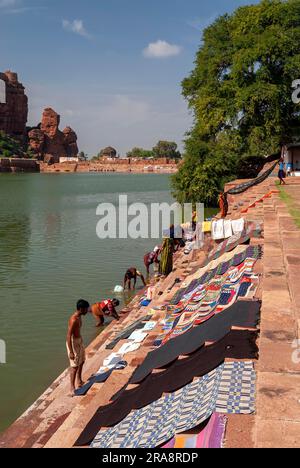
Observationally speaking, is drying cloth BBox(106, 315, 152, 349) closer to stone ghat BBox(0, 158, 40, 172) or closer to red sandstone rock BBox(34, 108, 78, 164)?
stone ghat BBox(0, 158, 40, 172)

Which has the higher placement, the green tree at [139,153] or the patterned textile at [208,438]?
the green tree at [139,153]

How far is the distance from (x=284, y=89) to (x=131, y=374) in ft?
80.7

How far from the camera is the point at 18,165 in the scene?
4739 inches

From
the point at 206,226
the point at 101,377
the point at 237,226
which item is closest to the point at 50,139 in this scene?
the point at 206,226

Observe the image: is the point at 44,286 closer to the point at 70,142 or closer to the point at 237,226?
the point at 237,226

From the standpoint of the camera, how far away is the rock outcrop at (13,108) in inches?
5448

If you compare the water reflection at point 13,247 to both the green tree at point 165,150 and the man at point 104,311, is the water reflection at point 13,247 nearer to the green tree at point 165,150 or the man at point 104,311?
the man at point 104,311

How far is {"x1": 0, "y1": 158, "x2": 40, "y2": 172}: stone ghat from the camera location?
11396cm

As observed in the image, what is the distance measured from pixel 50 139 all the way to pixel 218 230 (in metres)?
139

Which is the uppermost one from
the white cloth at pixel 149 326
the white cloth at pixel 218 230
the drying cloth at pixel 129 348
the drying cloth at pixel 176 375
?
the white cloth at pixel 218 230

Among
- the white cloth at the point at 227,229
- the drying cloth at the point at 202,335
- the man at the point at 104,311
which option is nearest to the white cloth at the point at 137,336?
the drying cloth at the point at 202,335

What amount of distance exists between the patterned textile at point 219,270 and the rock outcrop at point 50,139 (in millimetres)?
134993

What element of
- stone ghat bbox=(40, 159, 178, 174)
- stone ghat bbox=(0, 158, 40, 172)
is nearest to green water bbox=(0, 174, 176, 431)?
stone ghat bbox=(0, 158, 40, 172)

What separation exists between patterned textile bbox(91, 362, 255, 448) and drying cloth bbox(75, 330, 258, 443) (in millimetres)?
148
